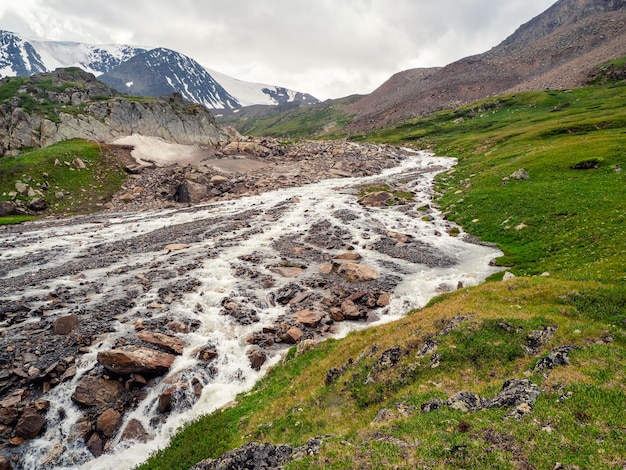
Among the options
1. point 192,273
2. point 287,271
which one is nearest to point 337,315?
point 287,271

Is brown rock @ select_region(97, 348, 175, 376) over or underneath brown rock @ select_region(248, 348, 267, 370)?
over

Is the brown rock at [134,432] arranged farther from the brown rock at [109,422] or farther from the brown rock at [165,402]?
the brown rock at [165,402]

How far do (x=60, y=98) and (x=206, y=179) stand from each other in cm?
6914

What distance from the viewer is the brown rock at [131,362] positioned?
18.8 meters

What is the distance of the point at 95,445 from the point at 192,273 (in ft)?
56.6

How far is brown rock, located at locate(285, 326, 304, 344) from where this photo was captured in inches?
903

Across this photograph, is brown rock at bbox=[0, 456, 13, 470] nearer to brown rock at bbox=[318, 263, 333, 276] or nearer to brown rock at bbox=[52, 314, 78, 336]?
brown rock at bbox=[52, 314, 78, 336]

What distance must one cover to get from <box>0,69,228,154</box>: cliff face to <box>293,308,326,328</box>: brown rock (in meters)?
92.2

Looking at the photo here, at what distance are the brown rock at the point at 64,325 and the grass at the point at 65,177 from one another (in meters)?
43.6

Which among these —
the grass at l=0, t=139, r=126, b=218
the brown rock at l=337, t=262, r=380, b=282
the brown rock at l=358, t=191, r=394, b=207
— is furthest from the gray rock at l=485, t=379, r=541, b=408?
the grass at l=0, t=139, r=126, b=218

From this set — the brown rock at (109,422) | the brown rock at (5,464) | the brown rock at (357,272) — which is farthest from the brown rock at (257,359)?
the brown rock at (357,272)

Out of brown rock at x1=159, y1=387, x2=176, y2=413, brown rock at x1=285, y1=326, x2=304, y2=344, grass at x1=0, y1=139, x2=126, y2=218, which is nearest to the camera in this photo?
brown rock at x1=159, y1=387, x2=176, y2=413

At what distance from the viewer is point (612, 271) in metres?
21.0

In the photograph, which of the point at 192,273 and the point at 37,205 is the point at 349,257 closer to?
the point at 192,273
